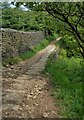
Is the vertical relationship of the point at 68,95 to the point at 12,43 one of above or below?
above

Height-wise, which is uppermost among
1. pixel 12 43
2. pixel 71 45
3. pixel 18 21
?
pixel 71 45

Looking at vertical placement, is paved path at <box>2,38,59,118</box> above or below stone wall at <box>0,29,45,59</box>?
above

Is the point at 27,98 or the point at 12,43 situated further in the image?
the point at 12,43

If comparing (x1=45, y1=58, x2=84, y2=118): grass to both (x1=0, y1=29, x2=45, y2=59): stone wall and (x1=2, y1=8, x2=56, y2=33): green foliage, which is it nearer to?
(x1=0, y1=29, x2=45, y2=59): stone wall

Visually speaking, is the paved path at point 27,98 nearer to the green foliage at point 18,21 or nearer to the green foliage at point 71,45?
the green foliage at point 71,45

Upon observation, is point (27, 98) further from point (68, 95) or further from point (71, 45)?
point (71, 45)

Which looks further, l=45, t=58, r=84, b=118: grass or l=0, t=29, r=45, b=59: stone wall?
l=0, t=29, r=45, b=59: stone wall

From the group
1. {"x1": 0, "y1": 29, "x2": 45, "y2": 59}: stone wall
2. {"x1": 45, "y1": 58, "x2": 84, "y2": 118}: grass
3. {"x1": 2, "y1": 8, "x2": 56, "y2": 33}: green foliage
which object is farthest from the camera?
{"x1": 2, "y1": 8, "x2": 56, "y2": 33}: green foliage

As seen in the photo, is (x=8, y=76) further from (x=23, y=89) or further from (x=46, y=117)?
(x=46, y=117)

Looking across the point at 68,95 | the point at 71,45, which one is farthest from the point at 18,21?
the point at 68,95

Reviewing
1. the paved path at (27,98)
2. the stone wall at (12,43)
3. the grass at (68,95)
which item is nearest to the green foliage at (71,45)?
the grass at (68,95)

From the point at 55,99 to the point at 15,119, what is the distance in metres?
1.50

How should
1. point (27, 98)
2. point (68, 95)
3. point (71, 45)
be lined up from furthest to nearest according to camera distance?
point (71, 45), point (68, 95), point (27, 98)

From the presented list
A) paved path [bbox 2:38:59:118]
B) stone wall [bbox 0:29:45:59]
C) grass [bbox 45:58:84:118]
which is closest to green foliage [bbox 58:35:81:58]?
grass [bbox 45:58:84:118]
